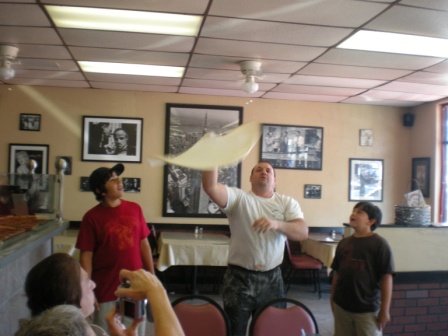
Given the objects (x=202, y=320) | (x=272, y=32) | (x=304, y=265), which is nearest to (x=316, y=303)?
(x=304, y=265)

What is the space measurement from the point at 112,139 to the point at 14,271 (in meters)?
3.57

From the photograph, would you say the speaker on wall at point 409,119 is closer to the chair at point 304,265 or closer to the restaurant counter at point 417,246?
the chair at point 304,265

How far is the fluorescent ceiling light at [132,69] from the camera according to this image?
5.08 metres

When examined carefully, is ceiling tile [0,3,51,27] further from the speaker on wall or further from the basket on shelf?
the speaker on wall

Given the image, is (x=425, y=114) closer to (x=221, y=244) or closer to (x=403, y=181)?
(x=403, y=181)

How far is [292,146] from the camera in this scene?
22.3ft

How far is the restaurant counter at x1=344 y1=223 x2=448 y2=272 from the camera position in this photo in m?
3.66

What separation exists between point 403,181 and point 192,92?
3783 mm

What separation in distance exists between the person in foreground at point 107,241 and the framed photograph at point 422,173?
5141mm

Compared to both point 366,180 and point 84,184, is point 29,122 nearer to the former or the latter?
point 84,184

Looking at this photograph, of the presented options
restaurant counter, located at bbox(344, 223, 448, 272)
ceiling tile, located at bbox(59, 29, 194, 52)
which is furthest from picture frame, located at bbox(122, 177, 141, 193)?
restaurant counter, located at bbox(344, 223, 448, 272)

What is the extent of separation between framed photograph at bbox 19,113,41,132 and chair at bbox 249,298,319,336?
5.11 m

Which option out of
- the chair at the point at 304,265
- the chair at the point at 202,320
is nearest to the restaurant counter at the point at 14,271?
the chair at the point at 202,320

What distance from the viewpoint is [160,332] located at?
3.36 ft
